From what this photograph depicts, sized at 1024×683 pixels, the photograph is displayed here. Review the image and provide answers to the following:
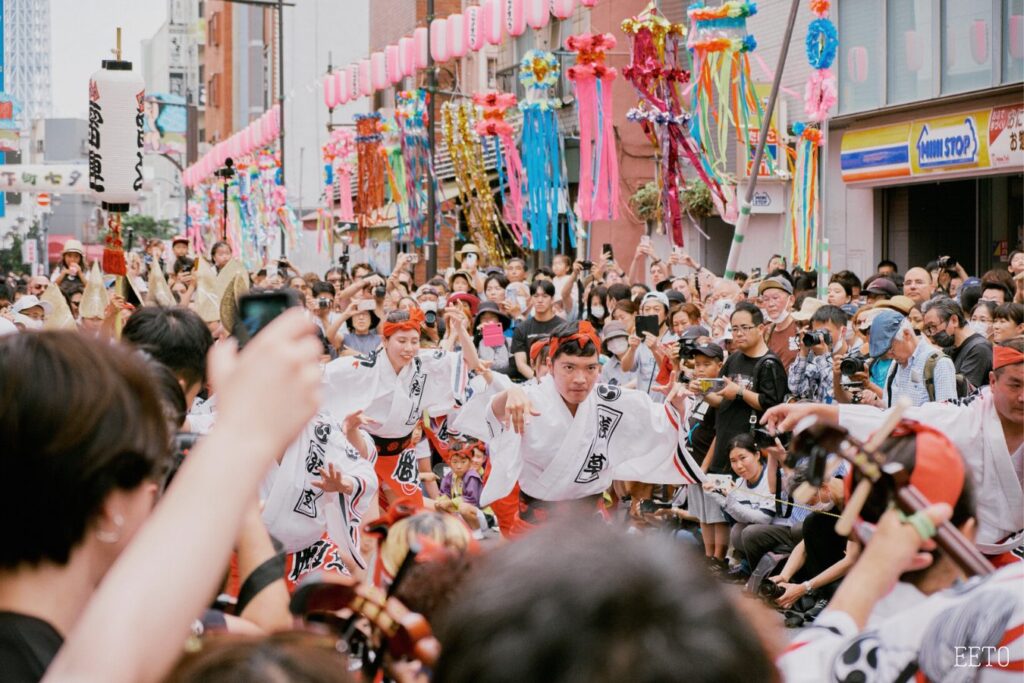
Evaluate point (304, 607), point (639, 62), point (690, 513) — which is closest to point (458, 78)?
point (639, 62)

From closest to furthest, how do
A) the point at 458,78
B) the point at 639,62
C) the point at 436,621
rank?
the point at 436,621, the point at 639,62, the point at 458,78

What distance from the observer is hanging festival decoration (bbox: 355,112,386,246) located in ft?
73.8

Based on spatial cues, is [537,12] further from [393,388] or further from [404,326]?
[393,388]

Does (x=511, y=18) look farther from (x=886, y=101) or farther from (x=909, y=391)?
(x=909, y=391)

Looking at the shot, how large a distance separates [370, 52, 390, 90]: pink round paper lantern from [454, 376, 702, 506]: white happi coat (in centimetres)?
1549

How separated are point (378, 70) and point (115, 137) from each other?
37.1 ft

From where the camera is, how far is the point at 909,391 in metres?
6.55

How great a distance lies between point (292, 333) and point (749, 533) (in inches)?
238

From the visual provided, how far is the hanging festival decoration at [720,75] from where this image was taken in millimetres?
11648

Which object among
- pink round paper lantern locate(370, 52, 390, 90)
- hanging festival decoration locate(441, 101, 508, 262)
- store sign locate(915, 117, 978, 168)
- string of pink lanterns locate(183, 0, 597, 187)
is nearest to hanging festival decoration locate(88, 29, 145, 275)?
string of pink lanterns locate(183, 0, 597, 187)

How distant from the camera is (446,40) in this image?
17.3 metres

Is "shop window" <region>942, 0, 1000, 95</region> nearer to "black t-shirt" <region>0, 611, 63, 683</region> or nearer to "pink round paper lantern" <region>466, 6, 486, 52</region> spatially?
"pink round paper lantern" <region>466, 6, 486, 52</region>

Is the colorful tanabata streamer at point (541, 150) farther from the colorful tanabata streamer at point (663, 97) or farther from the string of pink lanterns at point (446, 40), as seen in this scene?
the colorful tanabata streamer at point (663, 97)

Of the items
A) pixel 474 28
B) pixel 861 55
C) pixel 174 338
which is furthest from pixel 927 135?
pixel 174 338
